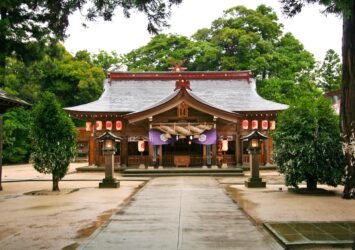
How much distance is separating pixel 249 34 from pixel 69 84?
20.9 meters

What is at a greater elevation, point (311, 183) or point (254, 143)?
point (254, 143)

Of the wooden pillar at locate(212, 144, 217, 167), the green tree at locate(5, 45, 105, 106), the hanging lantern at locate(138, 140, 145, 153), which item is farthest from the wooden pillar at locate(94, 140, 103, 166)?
the green tree at locate(5, 45, 105, 106)

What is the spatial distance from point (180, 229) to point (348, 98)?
7.98m

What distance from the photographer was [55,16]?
6.96 meters

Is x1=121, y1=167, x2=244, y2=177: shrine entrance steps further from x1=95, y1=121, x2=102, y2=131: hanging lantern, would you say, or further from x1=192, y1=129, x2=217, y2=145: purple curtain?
x1=95, y1=121, x2=102, y2=131: hanging lantern

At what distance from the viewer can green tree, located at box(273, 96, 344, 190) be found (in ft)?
43.4

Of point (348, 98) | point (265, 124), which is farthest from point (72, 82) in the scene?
point (348, 98)

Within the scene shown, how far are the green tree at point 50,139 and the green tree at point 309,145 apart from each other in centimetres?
824

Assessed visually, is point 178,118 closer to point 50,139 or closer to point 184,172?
point 184,172

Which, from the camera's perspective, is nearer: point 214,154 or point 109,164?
point 109,164

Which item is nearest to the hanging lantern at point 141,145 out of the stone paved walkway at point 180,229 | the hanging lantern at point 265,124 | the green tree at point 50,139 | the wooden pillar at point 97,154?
the wooden pillar at point 97,154

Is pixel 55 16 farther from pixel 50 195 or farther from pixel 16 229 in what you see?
pixel 50 195

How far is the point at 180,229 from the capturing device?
7.57 m

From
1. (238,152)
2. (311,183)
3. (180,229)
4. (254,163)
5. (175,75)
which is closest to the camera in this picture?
(180,229)
